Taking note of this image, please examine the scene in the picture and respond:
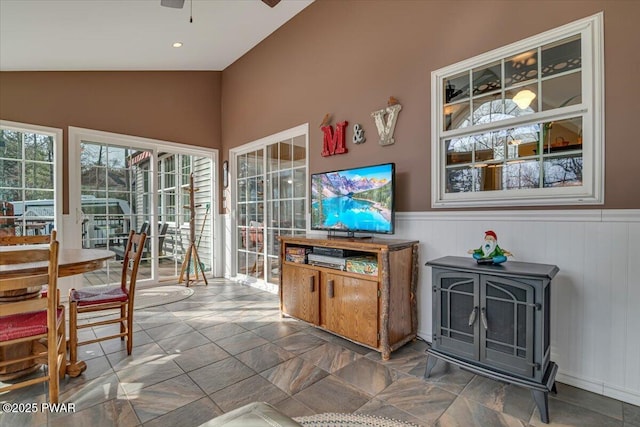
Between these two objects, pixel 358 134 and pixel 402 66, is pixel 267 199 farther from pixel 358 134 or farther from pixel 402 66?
pixel 402 66

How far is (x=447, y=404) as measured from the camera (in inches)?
74.0

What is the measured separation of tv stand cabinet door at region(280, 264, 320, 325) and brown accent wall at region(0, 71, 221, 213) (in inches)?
119

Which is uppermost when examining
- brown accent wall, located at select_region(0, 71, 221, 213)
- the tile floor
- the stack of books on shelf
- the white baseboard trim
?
brown accent wall, located at select_region(0, 71, 221, 213)

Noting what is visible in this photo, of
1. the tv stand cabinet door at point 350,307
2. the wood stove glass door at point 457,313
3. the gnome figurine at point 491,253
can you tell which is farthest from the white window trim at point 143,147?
the gnome figurine at point 491,253

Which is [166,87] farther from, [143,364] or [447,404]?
[447,404]

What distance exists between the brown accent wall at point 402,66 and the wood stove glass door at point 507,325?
832 mm

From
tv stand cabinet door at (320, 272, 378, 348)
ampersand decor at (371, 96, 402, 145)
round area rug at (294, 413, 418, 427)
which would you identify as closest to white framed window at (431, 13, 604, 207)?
ampersand decor at (371, 96, 402, 145)

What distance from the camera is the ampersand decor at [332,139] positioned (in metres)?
3.43

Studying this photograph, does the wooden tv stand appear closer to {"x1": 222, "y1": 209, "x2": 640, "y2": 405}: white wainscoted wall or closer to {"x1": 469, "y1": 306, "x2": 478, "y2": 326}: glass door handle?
{"x1": 469, "y1": 306, "x2": 478, "y2": 326}: glass door handle

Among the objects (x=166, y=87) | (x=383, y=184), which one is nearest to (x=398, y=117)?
(x=383, y=184)

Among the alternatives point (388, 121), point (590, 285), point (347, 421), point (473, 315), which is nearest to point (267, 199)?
point (388, 121)

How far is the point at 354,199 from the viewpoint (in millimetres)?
3047

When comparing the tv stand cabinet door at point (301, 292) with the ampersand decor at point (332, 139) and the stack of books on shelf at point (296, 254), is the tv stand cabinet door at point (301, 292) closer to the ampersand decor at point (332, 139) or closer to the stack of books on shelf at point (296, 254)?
the stack of books on shelf at point (296, 254)

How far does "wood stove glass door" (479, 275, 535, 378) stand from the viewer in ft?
5.98
